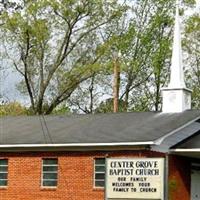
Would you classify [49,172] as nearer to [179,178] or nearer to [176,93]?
[179,178]

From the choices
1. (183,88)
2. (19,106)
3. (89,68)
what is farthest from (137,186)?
(19,106)

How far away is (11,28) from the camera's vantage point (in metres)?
45.1

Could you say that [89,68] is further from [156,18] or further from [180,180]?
[180,180]

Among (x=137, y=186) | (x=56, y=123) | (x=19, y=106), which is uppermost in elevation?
(x=19, y=106)

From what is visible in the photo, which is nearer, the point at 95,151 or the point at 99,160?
the point at 95,151

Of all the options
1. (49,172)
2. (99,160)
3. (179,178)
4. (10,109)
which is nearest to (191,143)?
(179,178)

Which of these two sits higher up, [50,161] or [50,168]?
[50,161]

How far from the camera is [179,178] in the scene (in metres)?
28.1

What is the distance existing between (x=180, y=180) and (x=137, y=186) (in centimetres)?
555

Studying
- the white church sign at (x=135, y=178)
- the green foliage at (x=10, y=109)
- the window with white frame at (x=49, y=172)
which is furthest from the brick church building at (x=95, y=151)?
the green foliage at (x=10, y=109)

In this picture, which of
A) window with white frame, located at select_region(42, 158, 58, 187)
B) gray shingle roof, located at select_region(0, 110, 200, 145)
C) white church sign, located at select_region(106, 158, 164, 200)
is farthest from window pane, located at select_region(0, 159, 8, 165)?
white church sign, located at select_region(106, 158, 164, 200)

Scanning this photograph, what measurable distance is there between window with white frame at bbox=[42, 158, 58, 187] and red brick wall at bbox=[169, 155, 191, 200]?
16.1 feet

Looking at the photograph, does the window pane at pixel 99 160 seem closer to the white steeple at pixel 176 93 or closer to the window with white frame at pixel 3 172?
the window with white frame at pixel 3 172

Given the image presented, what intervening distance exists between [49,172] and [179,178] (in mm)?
5446
